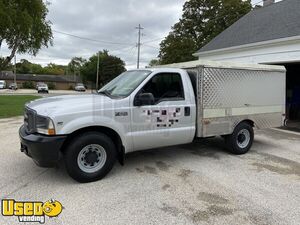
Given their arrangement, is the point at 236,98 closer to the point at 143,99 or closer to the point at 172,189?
the point at 143,99

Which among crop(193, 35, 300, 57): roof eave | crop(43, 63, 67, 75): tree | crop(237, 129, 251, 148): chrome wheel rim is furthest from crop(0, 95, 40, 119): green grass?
crop(43, 63, 67, 75): tree

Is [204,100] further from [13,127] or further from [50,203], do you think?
[13,127]

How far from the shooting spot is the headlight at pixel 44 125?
3.95m

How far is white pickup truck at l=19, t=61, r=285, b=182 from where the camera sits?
13.5ft

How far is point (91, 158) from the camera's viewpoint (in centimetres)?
437

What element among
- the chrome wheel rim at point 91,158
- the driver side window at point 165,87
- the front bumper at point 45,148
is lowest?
the chrome wheel rim at point 91,158

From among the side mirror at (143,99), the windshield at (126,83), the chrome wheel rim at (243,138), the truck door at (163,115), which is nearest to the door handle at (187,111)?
the truck door at (163,115)

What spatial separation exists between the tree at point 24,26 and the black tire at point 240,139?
1504 centimetres

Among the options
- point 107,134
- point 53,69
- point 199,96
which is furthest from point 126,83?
point 53,69

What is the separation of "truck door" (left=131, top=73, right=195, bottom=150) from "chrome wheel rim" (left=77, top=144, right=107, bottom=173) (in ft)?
2.20

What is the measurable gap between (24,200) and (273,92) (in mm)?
6188

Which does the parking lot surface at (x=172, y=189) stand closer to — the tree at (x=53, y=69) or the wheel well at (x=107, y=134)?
the wheel well at (x=107, y=134)

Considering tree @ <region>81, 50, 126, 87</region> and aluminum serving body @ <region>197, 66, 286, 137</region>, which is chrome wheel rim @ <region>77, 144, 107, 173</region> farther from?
tree @ <region>81, 50, 126, 87</region>

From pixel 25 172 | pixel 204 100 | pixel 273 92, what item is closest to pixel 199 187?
pixel 204 100
